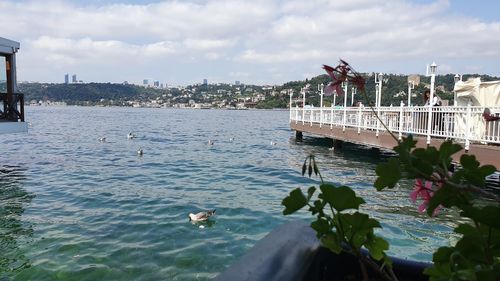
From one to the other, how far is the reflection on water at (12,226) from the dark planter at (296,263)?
552 centimetres

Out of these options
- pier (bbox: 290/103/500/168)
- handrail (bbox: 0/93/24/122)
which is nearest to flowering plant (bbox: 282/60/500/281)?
pier (bbox: 290/103/500/168)

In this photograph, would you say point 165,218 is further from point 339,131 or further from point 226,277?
point 339,131

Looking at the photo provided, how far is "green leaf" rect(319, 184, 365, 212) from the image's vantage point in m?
1.33

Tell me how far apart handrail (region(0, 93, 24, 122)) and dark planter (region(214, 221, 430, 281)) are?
17.3 meters

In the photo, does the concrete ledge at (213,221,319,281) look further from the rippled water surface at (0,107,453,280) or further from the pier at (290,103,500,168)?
the rippled water surface at (0,107,453,280)

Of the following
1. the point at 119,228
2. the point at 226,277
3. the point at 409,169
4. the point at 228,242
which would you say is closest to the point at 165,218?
the point at 119,228

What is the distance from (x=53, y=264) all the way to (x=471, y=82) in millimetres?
13628

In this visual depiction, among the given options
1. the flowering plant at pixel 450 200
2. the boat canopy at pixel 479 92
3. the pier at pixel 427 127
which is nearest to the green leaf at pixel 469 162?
the flowering plant at pixel 450 200

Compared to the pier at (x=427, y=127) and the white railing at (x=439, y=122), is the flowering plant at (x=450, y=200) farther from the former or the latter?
the white railing at (x=439, y=122)

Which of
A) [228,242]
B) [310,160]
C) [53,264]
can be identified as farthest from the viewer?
[228,242]

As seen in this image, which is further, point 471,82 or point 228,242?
point 471,82

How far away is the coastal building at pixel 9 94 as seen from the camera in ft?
53.3

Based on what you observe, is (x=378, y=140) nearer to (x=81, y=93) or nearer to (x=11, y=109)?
(x=11, y=109)

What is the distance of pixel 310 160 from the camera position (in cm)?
157
